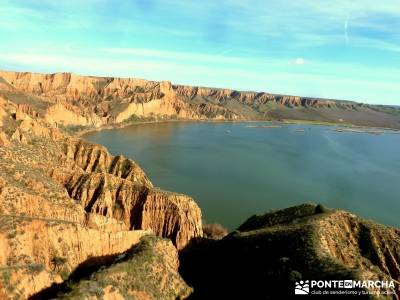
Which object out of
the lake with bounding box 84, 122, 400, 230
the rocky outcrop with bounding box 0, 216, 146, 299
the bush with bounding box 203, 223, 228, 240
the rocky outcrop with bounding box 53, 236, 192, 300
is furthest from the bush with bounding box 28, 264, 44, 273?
the lake with bounding box 84, 122, 400, 230

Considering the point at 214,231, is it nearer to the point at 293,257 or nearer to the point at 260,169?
the point at 293,257

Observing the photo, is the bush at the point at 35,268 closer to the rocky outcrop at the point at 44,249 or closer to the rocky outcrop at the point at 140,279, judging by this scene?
the rocky outcrop at the point at 44,249

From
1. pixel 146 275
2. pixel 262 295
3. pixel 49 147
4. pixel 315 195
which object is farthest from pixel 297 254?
pixel 315 195

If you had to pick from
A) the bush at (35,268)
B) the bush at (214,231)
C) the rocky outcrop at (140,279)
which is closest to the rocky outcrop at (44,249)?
the bush at (35,268)

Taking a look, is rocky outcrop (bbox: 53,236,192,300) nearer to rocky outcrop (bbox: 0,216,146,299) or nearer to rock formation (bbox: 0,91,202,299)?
rock formation (bbox: 0,91,202,299)

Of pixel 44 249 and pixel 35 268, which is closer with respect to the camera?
pixel 35 268

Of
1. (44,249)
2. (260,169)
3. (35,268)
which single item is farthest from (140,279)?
(260,169)
